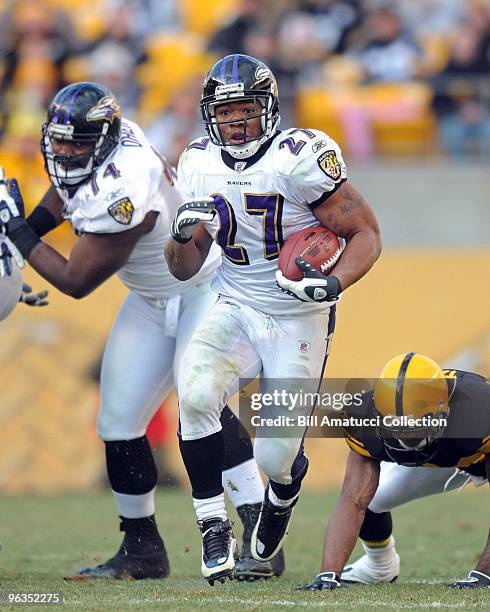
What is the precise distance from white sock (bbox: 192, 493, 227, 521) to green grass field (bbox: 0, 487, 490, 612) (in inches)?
11.3

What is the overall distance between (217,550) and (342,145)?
21.0 ft

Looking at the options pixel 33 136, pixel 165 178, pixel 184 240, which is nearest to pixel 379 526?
pixel 184 240

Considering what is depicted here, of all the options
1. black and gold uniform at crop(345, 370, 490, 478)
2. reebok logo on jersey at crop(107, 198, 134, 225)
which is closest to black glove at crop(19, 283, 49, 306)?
reebok logo on jersey at crop(107, 198, 134, 225)

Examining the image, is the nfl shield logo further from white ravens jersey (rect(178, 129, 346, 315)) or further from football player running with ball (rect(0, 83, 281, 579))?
football player running with ball (rect(0, 83, 281, 579))

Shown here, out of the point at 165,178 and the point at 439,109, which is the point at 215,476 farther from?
the point at 439,109

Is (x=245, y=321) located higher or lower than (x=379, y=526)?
higher

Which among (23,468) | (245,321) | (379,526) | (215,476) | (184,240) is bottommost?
(23,468)

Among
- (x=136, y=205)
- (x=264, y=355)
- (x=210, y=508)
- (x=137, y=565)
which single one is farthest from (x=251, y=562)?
(x=136, y=205)

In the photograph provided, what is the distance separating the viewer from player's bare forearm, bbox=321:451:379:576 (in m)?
4.60

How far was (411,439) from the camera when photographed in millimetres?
4578

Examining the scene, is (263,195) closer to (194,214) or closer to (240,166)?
(240,166)

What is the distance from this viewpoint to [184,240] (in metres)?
4.81

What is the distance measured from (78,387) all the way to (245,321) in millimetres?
4917

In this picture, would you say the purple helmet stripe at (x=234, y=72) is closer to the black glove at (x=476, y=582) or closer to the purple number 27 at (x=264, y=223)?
the purple number 27 at (x=264, y=223)
